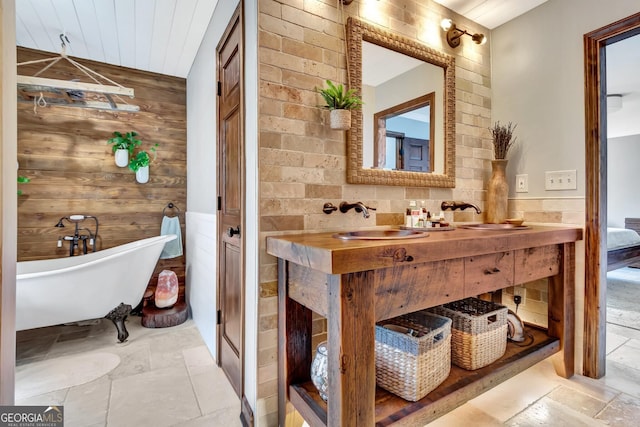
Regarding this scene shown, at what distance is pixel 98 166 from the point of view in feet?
9.76

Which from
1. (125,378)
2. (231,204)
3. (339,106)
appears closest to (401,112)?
(339,106)

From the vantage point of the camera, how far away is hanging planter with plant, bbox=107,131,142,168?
295 cm

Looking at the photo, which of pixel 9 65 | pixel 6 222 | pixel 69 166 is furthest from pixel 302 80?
pixel 69 166

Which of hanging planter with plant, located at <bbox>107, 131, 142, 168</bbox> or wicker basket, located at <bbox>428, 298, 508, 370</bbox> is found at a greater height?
hanging planter with plant, located at <bbox>107, 131, 142, 168</bbox>

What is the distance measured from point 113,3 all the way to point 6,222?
1.92 metres

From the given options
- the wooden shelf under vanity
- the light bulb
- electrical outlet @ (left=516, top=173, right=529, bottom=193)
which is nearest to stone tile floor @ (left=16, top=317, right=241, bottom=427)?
the wooden shelf under vanity

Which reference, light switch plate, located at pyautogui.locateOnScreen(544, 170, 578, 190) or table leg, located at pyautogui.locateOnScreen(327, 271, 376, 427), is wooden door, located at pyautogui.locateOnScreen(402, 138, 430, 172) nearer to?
light switch plate, located at pyautogui.locateOnScreen(544, 170, 578, 190)

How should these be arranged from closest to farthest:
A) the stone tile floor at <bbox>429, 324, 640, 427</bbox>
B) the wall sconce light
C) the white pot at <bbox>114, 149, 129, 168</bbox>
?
the stone tile floor at <bbox>429, 324, 640, 427</bbox>
the wall sconce light
the white pot at <bbox>114, 149, 129, 168</bbox>

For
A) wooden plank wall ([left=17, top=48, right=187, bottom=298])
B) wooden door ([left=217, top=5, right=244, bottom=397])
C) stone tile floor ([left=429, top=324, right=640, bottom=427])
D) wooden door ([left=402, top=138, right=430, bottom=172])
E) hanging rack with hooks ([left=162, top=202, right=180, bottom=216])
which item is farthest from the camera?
hanging rack with hooks ([left=162, top=202, right=180, bottom=216])

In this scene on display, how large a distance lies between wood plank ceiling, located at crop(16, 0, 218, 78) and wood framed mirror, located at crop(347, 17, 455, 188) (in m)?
1.19

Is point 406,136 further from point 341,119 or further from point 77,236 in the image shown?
point 77,236

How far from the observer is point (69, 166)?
2.86 metres

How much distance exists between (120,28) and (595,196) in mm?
3467

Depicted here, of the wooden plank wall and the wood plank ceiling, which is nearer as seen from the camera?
the wood plank ceiling
